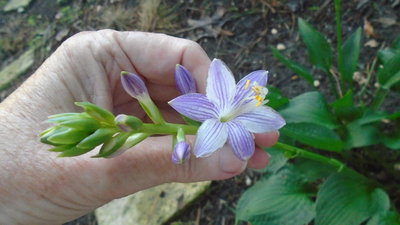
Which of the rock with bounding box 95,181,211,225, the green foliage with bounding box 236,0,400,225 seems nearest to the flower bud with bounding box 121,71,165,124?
the green foliage with bounding box 236,0,400,225

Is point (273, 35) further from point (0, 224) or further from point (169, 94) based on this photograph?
point (0, 224)

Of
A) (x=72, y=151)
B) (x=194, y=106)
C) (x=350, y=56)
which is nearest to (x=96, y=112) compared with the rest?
(x=72, y=151)

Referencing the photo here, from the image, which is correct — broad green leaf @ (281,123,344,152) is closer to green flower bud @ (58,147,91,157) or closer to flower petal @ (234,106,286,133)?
flower petal @ (234,106,286,133)

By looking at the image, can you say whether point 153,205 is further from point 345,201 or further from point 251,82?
point 251,82

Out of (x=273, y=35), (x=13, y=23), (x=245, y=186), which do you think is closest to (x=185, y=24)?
(x=273, y=35)

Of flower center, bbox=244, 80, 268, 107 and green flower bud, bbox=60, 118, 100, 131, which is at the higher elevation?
green flower bud, bbox=60, 118, 100, 131

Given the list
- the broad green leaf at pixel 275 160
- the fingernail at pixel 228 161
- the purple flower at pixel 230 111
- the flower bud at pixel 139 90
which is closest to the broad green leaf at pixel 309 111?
the broad green leaf at pixel 275 160
